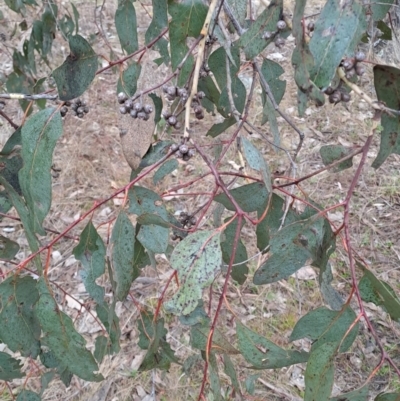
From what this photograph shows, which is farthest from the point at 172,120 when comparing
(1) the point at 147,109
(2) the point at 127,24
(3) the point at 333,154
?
(2) the point at 127,24

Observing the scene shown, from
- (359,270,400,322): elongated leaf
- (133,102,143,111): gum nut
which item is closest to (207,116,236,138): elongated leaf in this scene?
(133,102,143,111): gum nut

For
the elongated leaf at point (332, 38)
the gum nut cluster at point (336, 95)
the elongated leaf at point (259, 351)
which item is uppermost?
the elongated leaf at point (332, 38)

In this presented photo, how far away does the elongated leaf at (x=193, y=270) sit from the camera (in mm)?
516

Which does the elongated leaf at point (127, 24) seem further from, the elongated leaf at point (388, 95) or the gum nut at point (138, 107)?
the elongated leaf at point (388, 95)

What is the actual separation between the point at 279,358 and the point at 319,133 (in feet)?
7.16

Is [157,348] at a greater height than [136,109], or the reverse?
[136,109]

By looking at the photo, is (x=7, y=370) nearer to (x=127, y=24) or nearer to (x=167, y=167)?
(x=167, y=167)

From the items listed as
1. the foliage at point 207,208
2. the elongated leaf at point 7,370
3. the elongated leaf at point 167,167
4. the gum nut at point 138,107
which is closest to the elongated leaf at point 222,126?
the foliage at point 207,208

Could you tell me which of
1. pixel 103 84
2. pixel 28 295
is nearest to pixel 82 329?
pixel 28 295

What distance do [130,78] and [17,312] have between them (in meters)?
0.39

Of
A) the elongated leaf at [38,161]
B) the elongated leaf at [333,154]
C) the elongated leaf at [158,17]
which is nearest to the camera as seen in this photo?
the elongated leaf at [38,161]

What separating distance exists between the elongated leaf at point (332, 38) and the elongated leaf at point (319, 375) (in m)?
0.29

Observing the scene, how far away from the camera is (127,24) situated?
908mm

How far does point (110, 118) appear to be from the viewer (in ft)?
9.29
